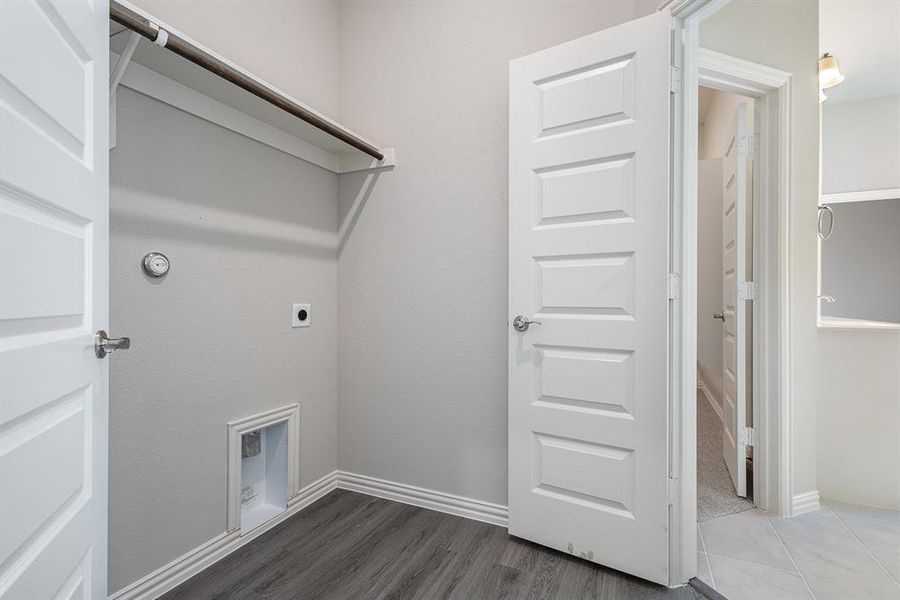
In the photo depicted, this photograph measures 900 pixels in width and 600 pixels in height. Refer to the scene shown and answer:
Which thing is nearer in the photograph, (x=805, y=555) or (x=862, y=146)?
(x=805, y=555)

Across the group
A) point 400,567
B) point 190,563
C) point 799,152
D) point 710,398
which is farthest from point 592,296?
point 710,398

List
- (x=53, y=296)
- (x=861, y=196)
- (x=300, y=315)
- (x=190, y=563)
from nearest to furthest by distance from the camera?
(x=53, y=296), (x=190, y=563), (x=300, y=315), (x=861, y=196)

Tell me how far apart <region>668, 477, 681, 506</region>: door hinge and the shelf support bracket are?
7.30ft

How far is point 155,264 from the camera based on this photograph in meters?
1.42

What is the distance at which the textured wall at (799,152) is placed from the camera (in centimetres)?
200

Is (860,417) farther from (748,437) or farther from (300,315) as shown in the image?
(300,315)

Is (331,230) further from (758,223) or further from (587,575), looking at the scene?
(758,223)

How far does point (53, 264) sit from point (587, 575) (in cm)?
186

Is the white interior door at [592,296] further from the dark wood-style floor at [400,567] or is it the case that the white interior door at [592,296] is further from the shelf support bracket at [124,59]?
the shelf support bracket at [124,59]

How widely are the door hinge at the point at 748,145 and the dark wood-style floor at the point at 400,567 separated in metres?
2.04

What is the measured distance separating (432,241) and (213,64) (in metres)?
1.12

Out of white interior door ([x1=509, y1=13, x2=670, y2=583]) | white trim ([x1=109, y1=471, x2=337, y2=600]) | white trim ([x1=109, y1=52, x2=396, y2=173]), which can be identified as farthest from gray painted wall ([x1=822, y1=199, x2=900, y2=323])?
white trim ([x1=109, y1=471, x2=337, y2=600])


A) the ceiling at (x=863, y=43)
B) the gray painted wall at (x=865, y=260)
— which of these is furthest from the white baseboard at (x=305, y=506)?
the ceiling at (x=863, y=43)

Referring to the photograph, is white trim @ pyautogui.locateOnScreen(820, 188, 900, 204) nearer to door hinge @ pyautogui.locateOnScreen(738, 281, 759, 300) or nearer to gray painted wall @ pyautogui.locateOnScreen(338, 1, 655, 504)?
door hinge @ pyautogui.locateOnScreen(738, 281, 759, 300)
